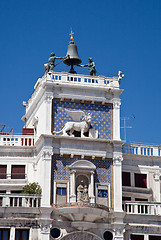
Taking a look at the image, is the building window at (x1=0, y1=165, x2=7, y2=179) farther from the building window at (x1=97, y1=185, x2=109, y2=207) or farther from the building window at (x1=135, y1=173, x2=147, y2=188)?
the building window at (x1=135, y1=173, x2=147, y2=188)

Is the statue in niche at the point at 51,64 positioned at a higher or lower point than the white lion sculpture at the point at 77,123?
higher

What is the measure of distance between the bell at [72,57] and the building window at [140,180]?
32.9ft

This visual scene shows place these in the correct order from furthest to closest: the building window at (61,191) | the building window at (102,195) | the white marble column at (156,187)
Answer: the white marble column at (156,187) < the building window at (102,195) < the building window at (61,191)

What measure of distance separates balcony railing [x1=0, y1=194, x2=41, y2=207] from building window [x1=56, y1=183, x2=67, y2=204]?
55.4 inches

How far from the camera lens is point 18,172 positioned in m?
51.8

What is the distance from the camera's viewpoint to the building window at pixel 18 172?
169ft

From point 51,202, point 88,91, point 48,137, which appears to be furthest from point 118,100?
point 51,202

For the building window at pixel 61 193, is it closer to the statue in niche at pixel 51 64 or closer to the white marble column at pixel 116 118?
the white marble column at pixel 116 118

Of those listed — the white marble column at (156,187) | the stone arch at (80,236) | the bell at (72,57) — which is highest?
the bell at (72,57)

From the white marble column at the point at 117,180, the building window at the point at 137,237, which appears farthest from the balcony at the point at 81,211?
the building window at the point at 137,237

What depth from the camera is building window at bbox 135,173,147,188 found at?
174 ft

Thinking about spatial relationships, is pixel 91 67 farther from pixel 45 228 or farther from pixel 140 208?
pixel 45 228

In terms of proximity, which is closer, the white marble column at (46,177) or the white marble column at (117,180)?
the white marble column at (46,177)

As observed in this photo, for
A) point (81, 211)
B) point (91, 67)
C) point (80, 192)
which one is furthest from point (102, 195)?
point (91, 67)
